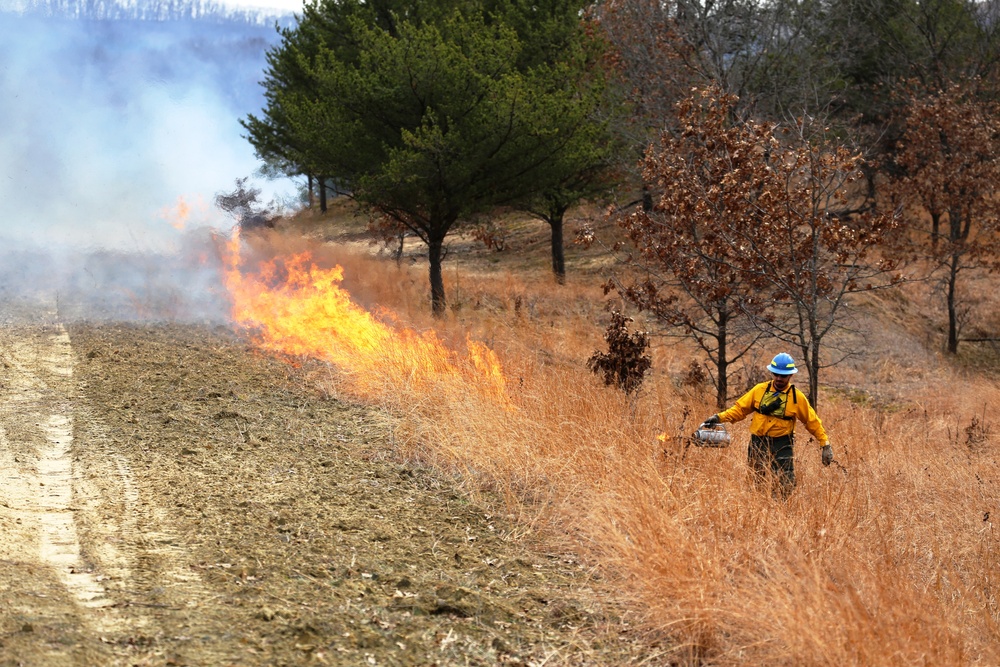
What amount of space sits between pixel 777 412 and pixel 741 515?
5.23 feet

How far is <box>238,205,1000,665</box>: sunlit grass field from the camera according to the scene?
17.2 ft

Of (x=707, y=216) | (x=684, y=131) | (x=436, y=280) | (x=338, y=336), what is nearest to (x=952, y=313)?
(x=436, y=280)

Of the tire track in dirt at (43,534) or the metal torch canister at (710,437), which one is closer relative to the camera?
the tire track in dirt at (43,534)

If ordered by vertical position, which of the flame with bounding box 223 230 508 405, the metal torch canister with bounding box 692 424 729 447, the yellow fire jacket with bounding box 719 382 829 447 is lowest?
A: the metal torch canister with bounding box 692 424 729 447

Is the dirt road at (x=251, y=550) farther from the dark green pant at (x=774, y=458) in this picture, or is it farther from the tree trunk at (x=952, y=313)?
the tree trunk at (x=952, y=313)

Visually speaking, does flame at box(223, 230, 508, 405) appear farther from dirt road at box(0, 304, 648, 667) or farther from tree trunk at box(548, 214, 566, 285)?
tree trunk at box(548, 214, 566, 285)

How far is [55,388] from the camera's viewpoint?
1056 centimetres

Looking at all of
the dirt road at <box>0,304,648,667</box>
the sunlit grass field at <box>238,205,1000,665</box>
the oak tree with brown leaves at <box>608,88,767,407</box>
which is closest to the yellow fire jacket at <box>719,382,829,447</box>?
the sunlit grass field at <box>238,205,1000,665</box>

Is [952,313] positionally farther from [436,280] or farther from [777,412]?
[777,412]

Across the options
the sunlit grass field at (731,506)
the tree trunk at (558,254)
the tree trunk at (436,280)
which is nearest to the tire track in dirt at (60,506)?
the sunlit grass field at (731,506)

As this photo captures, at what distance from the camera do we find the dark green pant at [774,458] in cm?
796

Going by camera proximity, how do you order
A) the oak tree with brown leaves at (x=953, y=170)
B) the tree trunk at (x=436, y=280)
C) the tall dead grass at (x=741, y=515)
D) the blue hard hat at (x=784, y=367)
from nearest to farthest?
the tall dead grass at (x=741, y=515), the blue hard hat at (x=784, y=367), the tree trunk at (x=436, y=280), the oak tree with brown leaves at (x=953, y=170)

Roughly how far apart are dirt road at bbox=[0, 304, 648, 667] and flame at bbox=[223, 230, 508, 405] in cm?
136

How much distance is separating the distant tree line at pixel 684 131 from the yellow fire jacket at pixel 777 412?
148 inches
